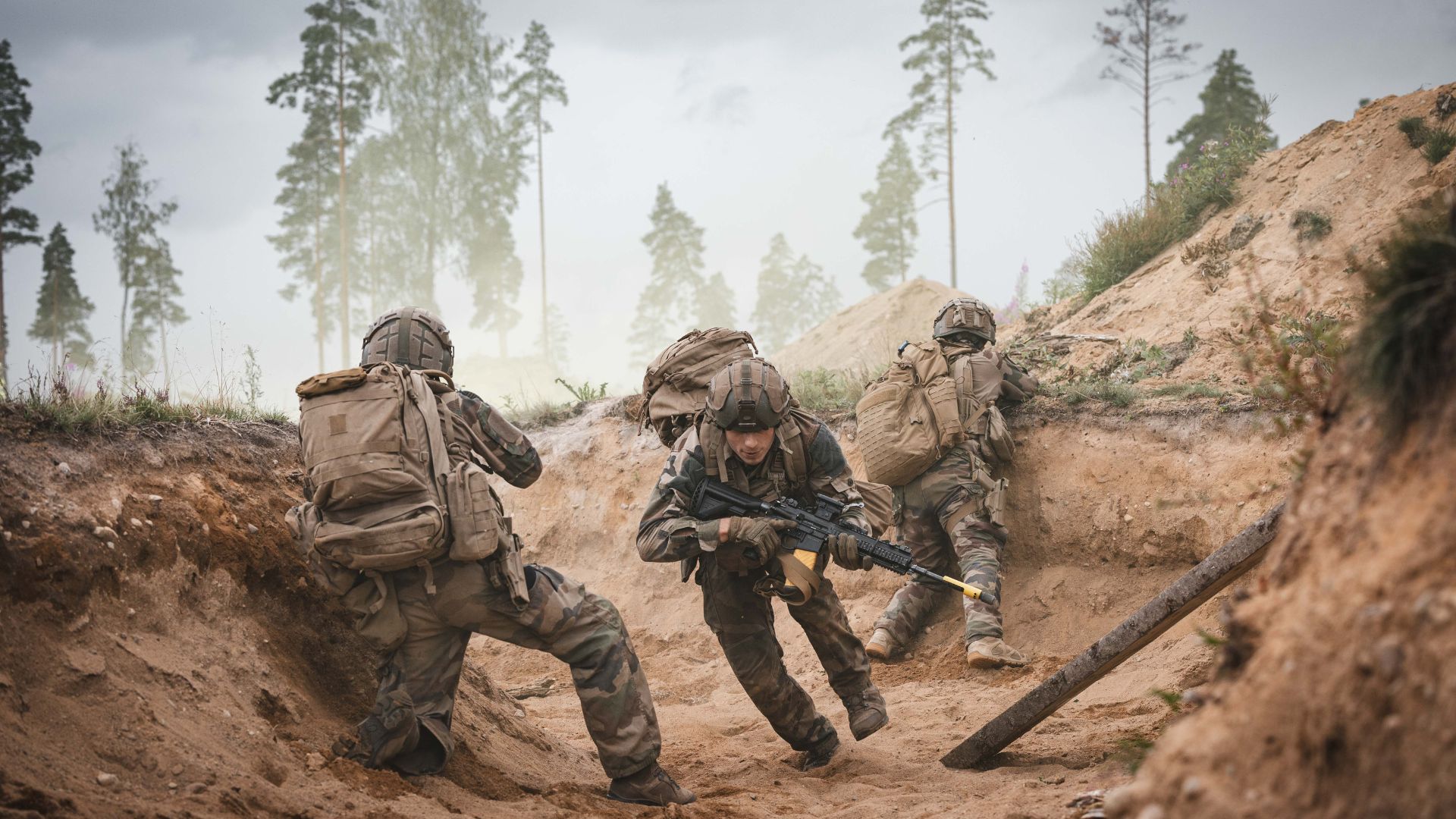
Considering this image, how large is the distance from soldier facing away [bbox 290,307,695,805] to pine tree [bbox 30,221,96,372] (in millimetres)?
31241

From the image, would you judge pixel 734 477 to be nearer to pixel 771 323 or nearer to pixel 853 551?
pixel 853 551

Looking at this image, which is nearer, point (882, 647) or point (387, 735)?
point (387, 735)

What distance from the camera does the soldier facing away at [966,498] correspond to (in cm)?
738

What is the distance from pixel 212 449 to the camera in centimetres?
537

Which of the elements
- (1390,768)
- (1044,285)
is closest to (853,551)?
(1390,768)

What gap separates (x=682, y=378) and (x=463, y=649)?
2.25 metres

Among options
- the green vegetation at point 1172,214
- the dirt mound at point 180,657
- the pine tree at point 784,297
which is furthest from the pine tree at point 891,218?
the dirt mound at point 180,657

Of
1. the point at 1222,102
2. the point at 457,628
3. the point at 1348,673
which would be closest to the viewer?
the point at 1348,673

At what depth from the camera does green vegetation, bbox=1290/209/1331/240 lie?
9.36m

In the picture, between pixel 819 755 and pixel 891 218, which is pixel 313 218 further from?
pixel 819 755

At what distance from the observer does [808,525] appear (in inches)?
209

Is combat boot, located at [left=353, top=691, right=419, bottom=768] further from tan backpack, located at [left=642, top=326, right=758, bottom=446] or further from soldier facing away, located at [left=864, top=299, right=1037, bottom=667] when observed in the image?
soldier facing away, located at [left=864, top=299, right=1037, bottom=667]

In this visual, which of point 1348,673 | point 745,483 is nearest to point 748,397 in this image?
point 745,483

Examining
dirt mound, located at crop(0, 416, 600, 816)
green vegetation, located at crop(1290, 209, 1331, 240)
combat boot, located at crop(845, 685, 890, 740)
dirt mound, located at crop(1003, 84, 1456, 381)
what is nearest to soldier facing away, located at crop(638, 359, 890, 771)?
combat boot, located at crop(845, 685, 890, 740)
